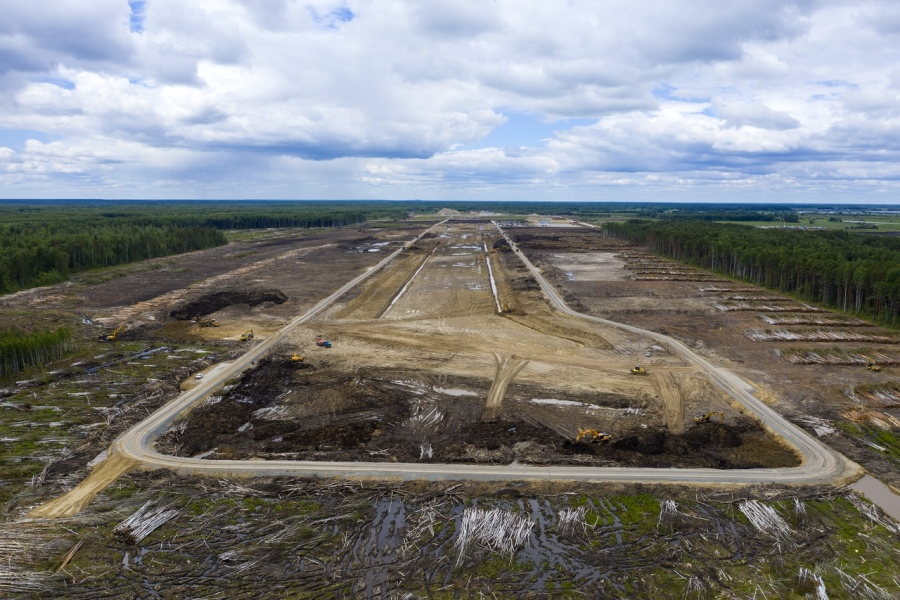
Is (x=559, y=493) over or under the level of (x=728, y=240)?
under

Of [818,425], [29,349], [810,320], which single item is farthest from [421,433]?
[810,320]

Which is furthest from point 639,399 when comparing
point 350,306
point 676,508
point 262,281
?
point 262,281

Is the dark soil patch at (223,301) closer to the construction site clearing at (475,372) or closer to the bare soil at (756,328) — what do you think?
the construction site clearing at (475,372)

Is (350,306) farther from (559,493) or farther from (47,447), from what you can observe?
(559,493)

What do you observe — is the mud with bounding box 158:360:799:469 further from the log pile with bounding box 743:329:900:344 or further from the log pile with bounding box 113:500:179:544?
the log pile with bounding box 743:329:900:344

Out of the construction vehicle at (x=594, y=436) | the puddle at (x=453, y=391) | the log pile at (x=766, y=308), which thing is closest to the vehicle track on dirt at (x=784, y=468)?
the construction vehicle at (x=594, y=436)

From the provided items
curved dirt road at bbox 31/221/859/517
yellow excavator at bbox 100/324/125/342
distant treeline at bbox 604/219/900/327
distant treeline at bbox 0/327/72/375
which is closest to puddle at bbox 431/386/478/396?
curved dirt road at bbox 31/221/859/517
